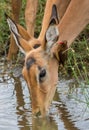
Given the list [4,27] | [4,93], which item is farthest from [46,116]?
[4,27]

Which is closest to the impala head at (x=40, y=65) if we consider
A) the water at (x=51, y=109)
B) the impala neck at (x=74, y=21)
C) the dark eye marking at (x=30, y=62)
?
the dark eye marking at (x=30, y=62)

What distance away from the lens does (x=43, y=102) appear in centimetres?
729

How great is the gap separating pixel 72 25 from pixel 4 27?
2992 mm

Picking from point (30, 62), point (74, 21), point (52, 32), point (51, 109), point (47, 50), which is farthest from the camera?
point (74, 21)

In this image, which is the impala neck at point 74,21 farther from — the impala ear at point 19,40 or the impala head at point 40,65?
the impala ear at point 19,40

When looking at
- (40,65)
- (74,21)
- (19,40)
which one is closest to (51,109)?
(40,65)

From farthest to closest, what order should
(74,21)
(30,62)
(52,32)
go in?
(74,21) → (30,62) → (52,32)

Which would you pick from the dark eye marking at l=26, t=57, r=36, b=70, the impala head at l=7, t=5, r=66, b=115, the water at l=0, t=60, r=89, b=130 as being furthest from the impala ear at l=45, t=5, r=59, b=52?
the water at l=0, t=60, r=89, b=130

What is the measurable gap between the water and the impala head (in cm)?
20

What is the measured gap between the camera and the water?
23.0ft

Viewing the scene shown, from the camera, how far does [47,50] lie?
24.2 ft

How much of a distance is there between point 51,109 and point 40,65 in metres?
0.66

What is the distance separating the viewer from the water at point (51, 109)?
7020 millimetres

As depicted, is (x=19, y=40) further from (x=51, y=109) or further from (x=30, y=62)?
(x=51, y=109)
